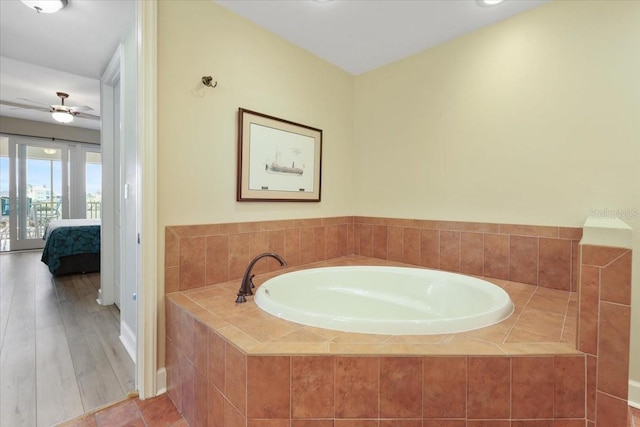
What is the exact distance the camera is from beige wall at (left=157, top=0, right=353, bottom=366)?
5.51 feet

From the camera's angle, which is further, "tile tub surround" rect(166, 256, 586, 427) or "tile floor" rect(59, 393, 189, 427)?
"tile floor" rect(59, 393, 189, 427)

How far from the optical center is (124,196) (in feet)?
7.20

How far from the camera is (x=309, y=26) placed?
2.13 metres

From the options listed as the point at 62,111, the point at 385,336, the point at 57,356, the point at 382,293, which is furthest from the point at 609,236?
the point at 62,111

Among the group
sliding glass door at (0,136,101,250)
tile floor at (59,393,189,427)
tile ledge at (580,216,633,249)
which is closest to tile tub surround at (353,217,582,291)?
tile ledge at (580,216,633,249)

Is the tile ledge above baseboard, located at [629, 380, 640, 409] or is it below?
above

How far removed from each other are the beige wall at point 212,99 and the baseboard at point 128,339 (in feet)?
1.86

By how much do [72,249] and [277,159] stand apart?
3.43 m

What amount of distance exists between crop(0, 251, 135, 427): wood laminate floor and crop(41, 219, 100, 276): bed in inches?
20.0

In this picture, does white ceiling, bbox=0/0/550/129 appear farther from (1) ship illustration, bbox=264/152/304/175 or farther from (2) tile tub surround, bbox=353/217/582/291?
(2) tile tub surround, bbox=353/217/582/291

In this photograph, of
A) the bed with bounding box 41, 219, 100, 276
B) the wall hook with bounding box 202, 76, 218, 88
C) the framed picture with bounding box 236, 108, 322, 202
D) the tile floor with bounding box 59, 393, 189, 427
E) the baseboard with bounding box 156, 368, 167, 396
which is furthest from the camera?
the bed with bounding box 41, 219, 100, 276

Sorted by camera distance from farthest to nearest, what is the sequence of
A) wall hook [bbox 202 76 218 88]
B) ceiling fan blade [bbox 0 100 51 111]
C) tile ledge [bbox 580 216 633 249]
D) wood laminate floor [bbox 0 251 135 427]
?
1. ceiling fan blade [bbox 0 100 51 111]
2. wall hook [bbox 202 76 218 88]
3. wood laminate floor [bbox 0 251 135 427]
4. tile ledge [bbox 580 216 633 249]

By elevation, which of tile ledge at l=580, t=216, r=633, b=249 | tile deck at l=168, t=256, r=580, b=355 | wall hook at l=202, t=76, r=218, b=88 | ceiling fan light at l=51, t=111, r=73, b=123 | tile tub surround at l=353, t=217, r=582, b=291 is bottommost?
tile deck at l=168, t=256, r=580, b=355

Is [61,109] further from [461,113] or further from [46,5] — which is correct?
[461,113]
